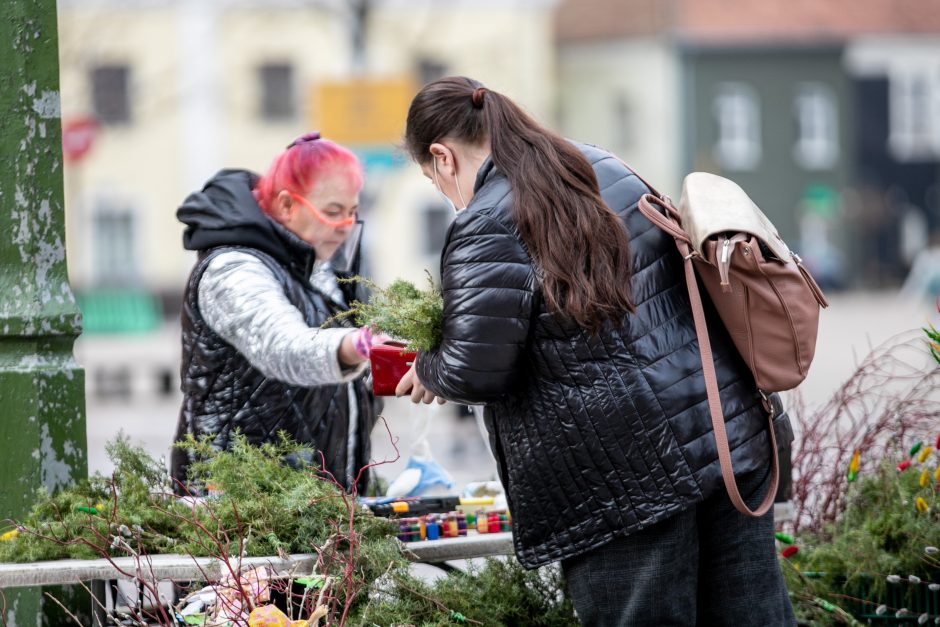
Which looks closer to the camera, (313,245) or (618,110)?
(313,245)

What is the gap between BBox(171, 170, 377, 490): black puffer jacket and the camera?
12.9 feet

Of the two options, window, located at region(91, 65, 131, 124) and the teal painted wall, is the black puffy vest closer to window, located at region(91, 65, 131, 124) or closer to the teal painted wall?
window, located at region(91, 65, 131, 124)

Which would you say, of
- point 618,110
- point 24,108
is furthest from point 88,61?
point 24,108

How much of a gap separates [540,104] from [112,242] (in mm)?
11487

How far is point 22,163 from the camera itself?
3.90 metres

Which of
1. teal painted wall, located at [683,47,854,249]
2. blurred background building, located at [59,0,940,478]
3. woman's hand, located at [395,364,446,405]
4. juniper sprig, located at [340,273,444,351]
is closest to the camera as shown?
juniper sprig, located at [340,273,444,351]

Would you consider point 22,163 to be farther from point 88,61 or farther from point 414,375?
point 88,61

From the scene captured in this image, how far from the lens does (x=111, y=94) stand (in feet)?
121

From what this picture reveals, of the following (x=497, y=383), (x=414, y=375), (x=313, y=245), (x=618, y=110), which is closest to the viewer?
(x=497, y=383)

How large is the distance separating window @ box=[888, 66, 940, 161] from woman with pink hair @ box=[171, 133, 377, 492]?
144 ft

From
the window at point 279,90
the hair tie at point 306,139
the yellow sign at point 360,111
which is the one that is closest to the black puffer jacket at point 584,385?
the hair tie at point 306,139

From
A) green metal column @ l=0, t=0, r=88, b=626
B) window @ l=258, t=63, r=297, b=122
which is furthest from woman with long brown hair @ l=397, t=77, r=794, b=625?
window @ l=258, t=63, r=297, b=122

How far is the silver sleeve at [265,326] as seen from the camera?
3693 millimetres

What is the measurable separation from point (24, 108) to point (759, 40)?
41.3m
